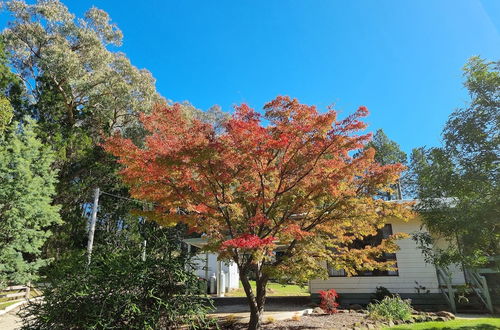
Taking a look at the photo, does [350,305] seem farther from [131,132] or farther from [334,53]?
[131,132]

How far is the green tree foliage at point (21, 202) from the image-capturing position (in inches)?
550

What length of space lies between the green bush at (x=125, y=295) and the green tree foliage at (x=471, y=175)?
526cm

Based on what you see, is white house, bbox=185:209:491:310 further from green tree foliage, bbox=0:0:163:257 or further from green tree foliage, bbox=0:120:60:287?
green tree foliage, bbox=0:0:163:257

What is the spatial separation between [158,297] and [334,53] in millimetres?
10322

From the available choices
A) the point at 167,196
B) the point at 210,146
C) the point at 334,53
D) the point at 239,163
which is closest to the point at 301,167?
the point at 239,163

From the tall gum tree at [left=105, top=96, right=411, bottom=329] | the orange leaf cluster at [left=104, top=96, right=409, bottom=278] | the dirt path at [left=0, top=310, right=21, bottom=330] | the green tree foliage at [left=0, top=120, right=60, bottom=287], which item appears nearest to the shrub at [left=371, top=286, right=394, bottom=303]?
the tall gum tree at [left=105, top=96, right=411, bottom=329]

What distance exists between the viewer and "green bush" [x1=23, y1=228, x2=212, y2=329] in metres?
5.09

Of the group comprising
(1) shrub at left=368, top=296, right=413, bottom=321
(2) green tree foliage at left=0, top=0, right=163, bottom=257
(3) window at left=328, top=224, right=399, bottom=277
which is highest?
(2) green tree foliage at left=0, top=0, right=163, bottom=257

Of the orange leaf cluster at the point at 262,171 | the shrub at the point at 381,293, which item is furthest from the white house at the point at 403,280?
the orange leaf cluster at the point at 262,171

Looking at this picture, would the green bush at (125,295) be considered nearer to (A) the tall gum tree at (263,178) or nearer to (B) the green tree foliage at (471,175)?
(A) the tall gum tree at (263,178)

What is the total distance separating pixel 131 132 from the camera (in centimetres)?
2369

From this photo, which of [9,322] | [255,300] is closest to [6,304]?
[9,322]

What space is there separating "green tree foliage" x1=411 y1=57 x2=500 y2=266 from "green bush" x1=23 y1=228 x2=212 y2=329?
526 centimetres

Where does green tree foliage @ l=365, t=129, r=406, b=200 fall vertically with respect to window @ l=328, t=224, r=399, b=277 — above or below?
above
